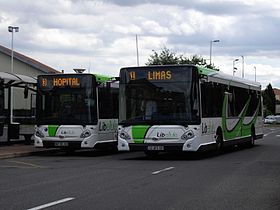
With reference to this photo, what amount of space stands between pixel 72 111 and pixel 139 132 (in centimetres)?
342

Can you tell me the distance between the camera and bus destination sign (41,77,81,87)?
20203 millimetres

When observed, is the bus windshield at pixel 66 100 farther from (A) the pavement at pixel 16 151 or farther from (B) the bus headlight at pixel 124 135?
(B) the bus headlight at pixel 124 135

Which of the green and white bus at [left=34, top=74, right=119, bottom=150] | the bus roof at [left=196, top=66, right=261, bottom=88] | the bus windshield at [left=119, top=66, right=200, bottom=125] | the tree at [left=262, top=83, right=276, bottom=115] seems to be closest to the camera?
the bus windshield at [left=119, top=66, right=200, bottom=125]

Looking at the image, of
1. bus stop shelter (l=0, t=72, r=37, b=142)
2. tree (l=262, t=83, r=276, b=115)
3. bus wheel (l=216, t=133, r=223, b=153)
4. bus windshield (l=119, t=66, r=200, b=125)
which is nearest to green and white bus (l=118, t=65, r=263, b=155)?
bus windshield (l=119, t=66, r=200, b=125)

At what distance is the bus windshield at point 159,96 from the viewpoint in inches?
690

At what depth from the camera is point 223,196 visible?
10.2m

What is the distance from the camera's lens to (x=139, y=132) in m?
17.8

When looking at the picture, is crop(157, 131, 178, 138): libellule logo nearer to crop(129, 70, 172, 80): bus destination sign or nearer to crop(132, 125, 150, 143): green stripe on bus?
crop(132, 125, 150, 143): green stripe on bus

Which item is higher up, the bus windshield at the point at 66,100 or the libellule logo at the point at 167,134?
the bus windshield at the point at 66,100

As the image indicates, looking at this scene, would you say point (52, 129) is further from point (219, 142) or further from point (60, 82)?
point (219, 142)

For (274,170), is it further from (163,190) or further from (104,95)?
(104,95)

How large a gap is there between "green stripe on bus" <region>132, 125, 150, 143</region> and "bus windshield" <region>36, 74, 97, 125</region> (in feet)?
8.12

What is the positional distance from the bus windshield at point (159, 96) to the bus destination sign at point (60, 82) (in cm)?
245

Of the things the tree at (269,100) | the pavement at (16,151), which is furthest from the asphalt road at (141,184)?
the tree at (269,100)
